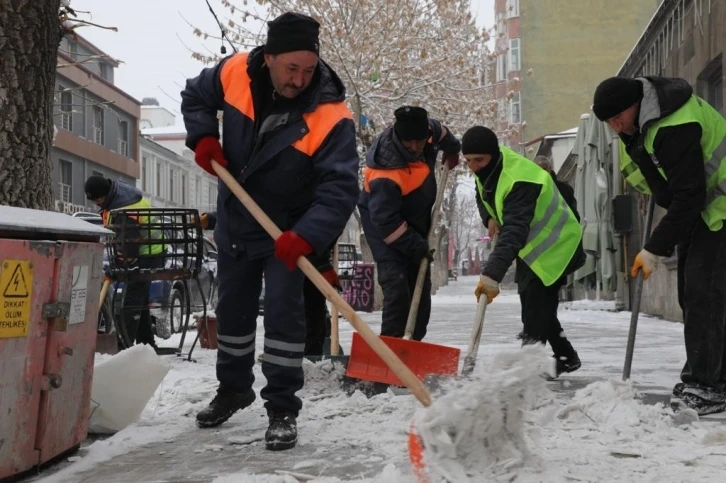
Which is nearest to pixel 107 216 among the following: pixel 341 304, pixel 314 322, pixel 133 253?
pixel 133 253

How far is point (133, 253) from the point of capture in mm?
6660

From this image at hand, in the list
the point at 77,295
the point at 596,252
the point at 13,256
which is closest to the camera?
the point at 13,256

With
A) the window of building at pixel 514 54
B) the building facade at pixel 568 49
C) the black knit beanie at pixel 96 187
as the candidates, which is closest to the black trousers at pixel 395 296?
the black knit beanie at pixel 96 187

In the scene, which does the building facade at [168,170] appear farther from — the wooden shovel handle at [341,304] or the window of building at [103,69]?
the wooden shovel handle at [341,304]

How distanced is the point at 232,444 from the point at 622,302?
39.8 feet

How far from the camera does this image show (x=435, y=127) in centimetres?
569

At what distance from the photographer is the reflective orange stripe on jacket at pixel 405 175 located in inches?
209

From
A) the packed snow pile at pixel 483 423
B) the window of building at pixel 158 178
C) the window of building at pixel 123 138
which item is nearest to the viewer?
the packed snow pile at pixel 483 423

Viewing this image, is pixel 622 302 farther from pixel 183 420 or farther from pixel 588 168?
pixel 183 420

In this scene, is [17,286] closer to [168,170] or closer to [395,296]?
[395,296]

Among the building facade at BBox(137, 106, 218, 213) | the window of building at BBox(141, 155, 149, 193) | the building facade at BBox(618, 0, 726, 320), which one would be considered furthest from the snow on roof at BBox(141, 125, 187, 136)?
the building facade at BBox(618, 0, 726, 320)

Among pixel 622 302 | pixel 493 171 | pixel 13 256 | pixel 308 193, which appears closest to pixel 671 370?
pixel 493 171

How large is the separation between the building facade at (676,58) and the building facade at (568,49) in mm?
22501

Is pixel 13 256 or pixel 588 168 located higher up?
pixel 588 168
